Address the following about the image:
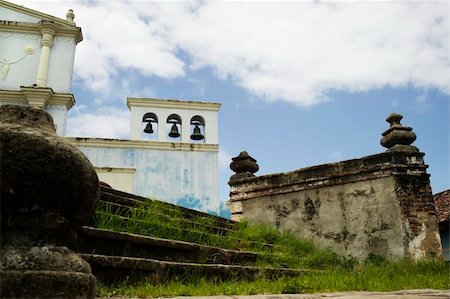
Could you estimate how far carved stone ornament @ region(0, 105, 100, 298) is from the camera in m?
1.64

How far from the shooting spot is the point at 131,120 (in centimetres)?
1578

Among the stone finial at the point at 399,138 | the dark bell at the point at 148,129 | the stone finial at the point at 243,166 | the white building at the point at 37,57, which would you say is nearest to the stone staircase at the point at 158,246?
the stone finial at the point at 243,166

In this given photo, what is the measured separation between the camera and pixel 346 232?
666cm

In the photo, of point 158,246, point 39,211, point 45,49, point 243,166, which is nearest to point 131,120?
point 45,49

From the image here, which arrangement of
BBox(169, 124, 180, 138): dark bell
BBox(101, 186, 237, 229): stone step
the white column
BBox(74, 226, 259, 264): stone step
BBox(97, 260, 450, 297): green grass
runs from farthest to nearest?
BBox(169, 124, 180, 138): dark bell
the white column
BBox(101, 186, 237, 229): stone step
BBox(74, 226, 259, 264): stone step
BBox(97, 260, 450, 297): green grass

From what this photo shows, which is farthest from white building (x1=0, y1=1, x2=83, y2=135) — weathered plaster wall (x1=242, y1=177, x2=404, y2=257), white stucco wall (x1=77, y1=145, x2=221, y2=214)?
weathered plaster wall (x1=242, y1=177, x2=404, y2=257)

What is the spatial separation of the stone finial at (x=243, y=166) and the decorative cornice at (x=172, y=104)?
8.55 meters

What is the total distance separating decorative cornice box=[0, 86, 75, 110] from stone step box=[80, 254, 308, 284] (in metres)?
12.0

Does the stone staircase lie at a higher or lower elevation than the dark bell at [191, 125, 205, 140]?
lower

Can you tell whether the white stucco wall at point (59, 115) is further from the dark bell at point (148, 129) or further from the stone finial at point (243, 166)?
the stone finial at point (243, 166)

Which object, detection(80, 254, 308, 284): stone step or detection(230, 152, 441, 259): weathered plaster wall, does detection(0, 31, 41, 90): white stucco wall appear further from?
detection(80, 254, 308, 284): stone step

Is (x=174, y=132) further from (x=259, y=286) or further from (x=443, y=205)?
(x=259, y=286)

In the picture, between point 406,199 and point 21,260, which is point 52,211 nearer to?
point 21,260

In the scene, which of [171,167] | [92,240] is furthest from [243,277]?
[171,167]
